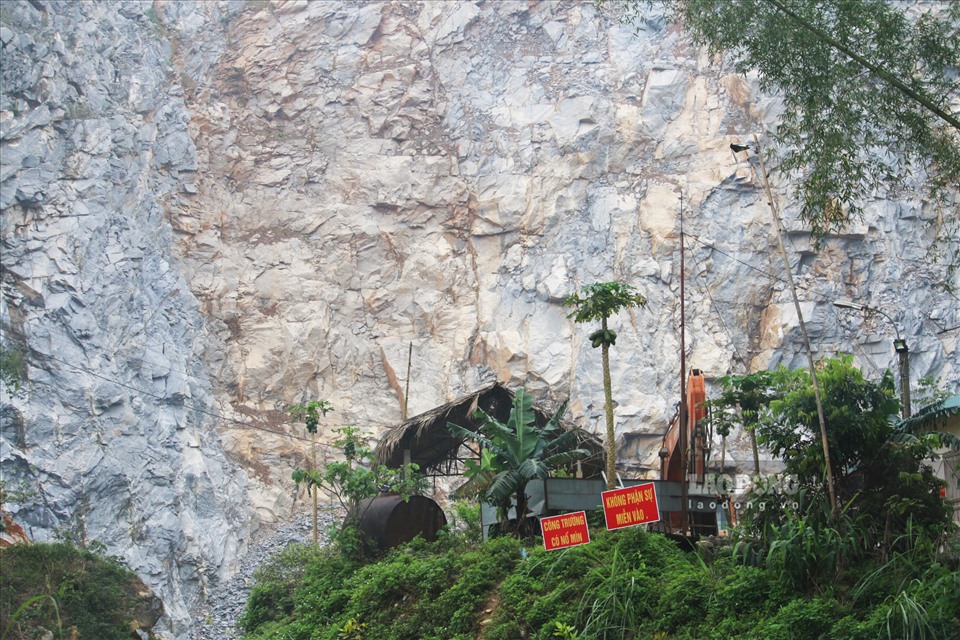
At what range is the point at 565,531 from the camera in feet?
48.2

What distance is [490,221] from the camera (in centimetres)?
4897

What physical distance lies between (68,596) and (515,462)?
11843 mm

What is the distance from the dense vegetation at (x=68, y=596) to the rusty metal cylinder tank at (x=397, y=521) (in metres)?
6.78

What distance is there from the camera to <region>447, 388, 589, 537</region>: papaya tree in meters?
18.4

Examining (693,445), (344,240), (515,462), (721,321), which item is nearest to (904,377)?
(693,445)

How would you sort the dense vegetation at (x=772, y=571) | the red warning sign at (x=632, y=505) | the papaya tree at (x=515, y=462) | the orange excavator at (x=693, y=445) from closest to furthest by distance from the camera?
the dense vegetation at (x=772, y=571) < the red warning sign at (x=632, y=505) < the orange excavator at (x=693, y=445) < the papaya tree at (x=515, y=462)

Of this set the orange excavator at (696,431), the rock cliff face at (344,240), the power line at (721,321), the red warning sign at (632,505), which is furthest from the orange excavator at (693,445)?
the power line at (721,321)

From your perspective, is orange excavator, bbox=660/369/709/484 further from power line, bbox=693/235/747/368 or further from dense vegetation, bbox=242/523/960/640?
power line, bbox=693/235/747/368

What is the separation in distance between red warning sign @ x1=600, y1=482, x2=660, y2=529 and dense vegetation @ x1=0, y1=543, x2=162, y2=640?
13.3 m

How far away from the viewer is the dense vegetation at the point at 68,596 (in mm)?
21938

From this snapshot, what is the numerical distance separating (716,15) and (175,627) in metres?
27.5

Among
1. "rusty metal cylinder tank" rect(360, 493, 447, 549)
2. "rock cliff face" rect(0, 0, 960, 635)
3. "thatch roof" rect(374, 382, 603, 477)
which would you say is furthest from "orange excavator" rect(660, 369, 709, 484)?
"rock cliff face" rect(0, 0, 960, 635)

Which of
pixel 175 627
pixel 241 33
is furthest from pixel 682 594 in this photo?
pixel 241 33

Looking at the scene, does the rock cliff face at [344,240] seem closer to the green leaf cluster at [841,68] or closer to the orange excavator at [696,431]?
the orange excavator at [696,431]
